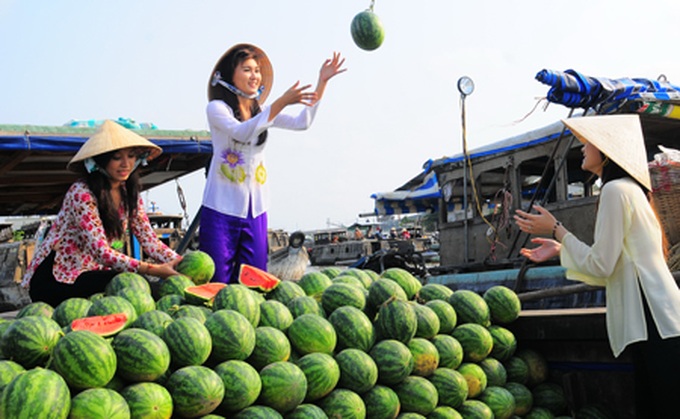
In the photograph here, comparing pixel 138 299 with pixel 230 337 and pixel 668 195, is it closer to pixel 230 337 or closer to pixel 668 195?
pixel 230 337

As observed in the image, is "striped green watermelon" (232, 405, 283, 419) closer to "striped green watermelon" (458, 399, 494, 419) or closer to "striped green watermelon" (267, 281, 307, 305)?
"striped green watermelon" (267, 281, 307, 305)

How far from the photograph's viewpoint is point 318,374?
214cm

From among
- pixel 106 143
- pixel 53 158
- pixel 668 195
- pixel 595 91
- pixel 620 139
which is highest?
pixel 595 91

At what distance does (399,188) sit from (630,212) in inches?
650

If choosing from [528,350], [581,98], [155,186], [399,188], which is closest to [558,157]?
[581,98]

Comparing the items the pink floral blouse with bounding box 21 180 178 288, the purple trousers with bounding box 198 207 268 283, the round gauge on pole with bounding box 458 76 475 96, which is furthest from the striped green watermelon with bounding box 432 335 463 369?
Result: the round gauge on pole with bounding box 458 76 475 96

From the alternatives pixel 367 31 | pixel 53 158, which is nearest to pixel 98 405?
pixel 367 31

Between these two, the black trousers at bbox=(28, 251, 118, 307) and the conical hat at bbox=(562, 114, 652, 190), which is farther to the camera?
the black trousers at bbox=(28, 251, 118, 307)

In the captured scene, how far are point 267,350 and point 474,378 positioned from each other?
104 centimetres

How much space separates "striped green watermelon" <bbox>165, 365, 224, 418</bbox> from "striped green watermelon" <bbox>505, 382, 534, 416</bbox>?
60.8 inches

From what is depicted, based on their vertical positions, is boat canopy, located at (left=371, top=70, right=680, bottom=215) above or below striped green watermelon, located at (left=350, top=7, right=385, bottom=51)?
below

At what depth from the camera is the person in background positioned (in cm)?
242

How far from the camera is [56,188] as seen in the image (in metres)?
7.38

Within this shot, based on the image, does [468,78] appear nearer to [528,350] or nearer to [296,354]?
[528,350]
